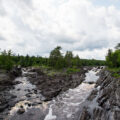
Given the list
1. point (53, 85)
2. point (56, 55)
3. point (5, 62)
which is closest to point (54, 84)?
point (53, 85)

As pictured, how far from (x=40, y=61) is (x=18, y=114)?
99188 mm

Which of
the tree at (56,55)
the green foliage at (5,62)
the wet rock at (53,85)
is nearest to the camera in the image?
the wet rock at (53,85)

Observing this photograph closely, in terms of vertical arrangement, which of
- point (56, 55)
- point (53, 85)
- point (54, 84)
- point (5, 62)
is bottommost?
point (53, 85)

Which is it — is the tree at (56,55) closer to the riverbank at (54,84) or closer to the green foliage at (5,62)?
the riverbank at (54,84)

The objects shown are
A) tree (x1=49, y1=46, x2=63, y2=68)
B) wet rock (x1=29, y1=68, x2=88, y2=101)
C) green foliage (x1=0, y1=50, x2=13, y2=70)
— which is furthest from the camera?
tree (x1=49, y1=46, x2=63, y2=68)

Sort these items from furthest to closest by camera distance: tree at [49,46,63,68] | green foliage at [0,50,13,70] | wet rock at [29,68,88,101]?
tree at [49,46,63,68] → green foliage at [0,50,13,70] → wet rock at [29,68,88,101]

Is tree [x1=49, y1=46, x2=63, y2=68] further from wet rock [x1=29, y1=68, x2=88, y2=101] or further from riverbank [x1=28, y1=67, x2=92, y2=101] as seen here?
wet rock [x1=29, y1=68, x2=88, y2=101]

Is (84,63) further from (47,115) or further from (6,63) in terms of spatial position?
(47,115)

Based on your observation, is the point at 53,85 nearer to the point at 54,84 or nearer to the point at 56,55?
the point at 54,84

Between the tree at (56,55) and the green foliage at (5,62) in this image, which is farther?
the tree at (56,55)

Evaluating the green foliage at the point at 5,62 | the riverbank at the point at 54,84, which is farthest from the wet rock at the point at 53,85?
the green foliage at the point at 5,62

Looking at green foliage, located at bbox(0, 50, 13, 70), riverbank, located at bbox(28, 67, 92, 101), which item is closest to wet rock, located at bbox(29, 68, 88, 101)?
riverbank, located at bbox(28, 67, 92, 101)

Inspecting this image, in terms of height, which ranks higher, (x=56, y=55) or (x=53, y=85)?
(x=56, y=55)

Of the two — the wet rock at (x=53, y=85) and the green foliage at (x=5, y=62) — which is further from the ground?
the green foliage at (x=5, y=62)
